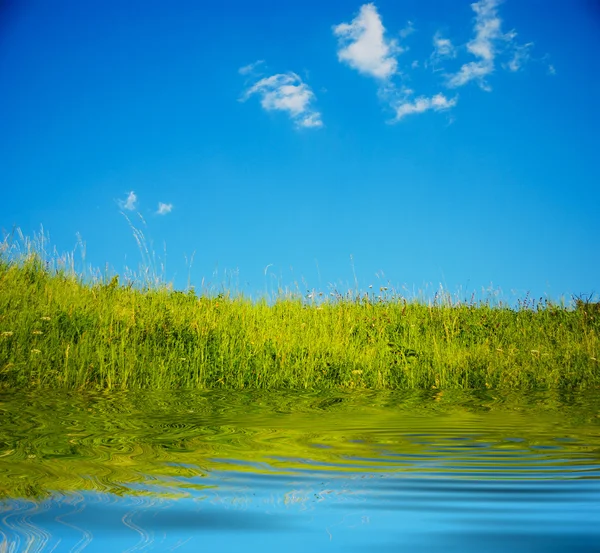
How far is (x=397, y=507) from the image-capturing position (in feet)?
4.93

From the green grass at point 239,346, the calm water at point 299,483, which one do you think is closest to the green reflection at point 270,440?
the calm water at point 299,483

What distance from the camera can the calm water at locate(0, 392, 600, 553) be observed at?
4.07 ft

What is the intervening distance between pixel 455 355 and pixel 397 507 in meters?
6.41


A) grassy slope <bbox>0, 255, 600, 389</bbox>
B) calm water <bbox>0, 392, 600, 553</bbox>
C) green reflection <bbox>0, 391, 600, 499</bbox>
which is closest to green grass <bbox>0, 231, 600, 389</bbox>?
grassy slope <bbox>0, 255, 600, 389</bbox>

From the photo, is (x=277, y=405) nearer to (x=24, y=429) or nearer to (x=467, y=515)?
(x=24, y=429)

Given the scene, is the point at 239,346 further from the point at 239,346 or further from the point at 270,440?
the point at 270,440

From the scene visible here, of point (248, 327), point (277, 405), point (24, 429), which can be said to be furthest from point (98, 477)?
point (248, 327)

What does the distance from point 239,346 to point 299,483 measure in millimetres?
5447

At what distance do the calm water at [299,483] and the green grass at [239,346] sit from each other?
2610mm

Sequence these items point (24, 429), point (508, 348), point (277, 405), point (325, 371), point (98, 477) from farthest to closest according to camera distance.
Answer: point (508, 348) < point (325, 371) < point (277, 405) < point (24, 429) < point (98, 477)

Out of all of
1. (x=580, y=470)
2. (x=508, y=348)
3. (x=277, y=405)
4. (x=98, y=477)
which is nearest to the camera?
(x=98, y=477)

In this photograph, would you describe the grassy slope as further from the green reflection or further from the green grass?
the green reflection

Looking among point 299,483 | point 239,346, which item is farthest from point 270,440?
point 239,346

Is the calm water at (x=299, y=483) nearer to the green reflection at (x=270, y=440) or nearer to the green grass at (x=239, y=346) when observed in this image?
the green reflection at (x=270, y=440)
